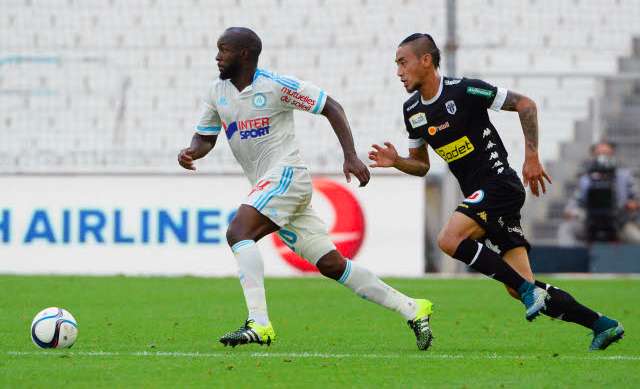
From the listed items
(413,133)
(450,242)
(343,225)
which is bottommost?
(343,225)

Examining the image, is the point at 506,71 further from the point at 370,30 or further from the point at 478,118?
the point at 478,118

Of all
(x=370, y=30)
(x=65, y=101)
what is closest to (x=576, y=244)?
(x=370, y=30)

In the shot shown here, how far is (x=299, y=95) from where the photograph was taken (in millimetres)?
7684

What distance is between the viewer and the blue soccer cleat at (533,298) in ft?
23.5

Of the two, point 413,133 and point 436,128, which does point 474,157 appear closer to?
point 436,128

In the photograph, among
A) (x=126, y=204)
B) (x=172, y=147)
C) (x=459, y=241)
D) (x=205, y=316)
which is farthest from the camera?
(x=172, y=147)

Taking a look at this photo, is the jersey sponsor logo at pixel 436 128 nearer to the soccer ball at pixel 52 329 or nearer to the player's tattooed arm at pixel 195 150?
the player's tattooed arm at pixel 195 150

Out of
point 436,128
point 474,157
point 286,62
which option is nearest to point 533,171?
point 474,157

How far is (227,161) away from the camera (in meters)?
17.6

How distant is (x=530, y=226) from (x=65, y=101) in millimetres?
7399

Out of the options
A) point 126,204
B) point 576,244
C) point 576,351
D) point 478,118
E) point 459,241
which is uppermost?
point 478,118

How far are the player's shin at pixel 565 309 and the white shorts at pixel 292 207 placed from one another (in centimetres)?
136

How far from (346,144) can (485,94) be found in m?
0.91

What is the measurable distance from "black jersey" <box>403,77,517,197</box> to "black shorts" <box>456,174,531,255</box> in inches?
2.8
